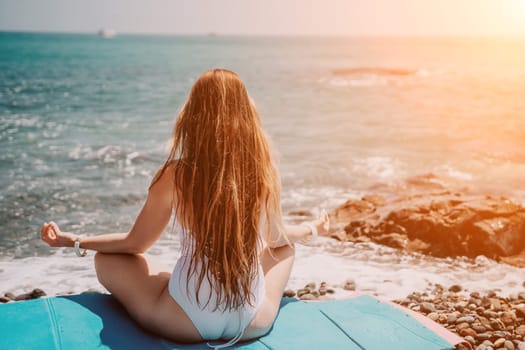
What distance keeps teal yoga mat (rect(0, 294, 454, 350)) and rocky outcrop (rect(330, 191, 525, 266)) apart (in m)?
2.87

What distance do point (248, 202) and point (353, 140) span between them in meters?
12.0

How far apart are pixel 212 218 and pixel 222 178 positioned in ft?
0.76

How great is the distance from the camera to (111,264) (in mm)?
3559

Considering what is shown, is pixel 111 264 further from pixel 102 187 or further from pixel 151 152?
pixel 151 152

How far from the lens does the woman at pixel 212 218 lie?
316 centimetres

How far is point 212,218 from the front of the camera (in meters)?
3.15


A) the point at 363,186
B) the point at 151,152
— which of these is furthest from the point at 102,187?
the point at 363,186

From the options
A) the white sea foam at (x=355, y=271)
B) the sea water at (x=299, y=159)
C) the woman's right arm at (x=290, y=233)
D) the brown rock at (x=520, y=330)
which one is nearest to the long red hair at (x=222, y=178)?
the woman's right arm at (x=290, y=233)

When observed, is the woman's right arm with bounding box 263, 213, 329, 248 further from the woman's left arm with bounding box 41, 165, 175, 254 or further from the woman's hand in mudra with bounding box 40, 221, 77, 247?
the woman's hand in mudra with bounding box 40, 221, 77, 247

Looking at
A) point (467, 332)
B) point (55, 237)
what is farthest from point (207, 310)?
point (467, 332)

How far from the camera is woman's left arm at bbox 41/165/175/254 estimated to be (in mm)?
3227

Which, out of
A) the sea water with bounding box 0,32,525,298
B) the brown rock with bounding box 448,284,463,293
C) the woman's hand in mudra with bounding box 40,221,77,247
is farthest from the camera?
the sea water with bounding box 0,32,525,298

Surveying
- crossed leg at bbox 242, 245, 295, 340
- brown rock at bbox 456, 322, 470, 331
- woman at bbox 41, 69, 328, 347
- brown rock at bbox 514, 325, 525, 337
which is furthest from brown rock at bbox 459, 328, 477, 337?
woman at bbox 41, 69, 328, 347

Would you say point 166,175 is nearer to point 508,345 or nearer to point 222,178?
point 222,178
